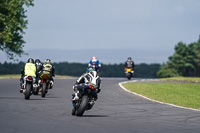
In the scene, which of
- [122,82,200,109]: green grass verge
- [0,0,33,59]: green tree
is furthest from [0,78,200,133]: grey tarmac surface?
[0,0,33,59]: green tree

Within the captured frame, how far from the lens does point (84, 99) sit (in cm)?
1361

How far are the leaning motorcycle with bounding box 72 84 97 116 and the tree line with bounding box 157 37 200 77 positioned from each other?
109468 mm

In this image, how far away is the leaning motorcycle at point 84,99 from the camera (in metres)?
13.6

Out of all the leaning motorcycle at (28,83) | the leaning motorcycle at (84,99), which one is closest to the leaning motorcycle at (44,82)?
the leaning motorcycle at (28,83)

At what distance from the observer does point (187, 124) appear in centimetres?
1249

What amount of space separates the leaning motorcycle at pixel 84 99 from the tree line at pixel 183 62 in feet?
359

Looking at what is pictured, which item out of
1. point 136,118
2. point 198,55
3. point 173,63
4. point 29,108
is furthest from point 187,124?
point 198,55

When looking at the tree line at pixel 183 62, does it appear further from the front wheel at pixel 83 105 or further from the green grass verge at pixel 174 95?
the front wheel at pixel 83 105

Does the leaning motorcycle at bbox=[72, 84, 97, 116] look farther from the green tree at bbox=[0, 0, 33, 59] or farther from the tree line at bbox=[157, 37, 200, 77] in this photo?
the tree line at bbox=[157, 37, 200, 77]

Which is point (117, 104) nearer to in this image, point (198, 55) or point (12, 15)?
point (12, 15)

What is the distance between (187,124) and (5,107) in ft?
22.8

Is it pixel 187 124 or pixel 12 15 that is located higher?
pixel 12 15

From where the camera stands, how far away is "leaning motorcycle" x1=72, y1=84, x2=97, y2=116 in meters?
13.6

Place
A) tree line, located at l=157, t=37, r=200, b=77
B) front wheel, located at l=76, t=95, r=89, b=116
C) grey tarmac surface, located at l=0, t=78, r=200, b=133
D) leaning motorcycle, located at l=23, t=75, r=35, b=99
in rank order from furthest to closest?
tree line, located at l=157, t=37, r=200, b=77, leaning motorcycle, located at l=23, t=75, r=35, b=99, front wheel, located at l=76, t=95, r=89, b=116, grey tarmac surface, located at l=0, t=78, r=200, b=133
